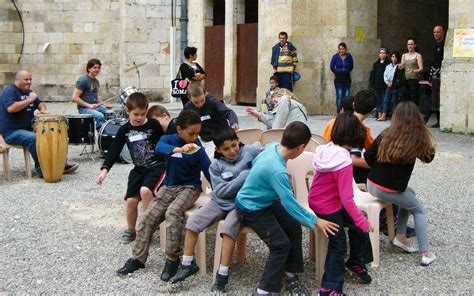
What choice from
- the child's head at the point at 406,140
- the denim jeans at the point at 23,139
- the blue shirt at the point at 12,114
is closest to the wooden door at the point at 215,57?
the blue shirt at the point at 12,114

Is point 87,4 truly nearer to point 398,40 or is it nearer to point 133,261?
point 398,40

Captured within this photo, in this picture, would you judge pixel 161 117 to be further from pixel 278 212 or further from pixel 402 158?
pixel 402 158

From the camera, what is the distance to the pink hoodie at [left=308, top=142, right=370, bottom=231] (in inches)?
167

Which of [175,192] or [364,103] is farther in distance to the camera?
[364,103]

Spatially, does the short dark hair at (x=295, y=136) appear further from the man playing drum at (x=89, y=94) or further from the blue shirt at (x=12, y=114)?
the man playing drum at (x=89, y=94)

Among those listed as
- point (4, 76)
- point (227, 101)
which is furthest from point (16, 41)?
point (227, 101)

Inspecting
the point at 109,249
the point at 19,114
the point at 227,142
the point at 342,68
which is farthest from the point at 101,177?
the point at 342,68

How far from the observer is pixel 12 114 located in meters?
8.46

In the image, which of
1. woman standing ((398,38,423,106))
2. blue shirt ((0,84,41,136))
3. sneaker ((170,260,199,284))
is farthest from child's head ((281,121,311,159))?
woman standing ((398,38,423,106))

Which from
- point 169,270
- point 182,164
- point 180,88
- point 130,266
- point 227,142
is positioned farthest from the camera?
point 180,88

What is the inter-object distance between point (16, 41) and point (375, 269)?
55.2ft

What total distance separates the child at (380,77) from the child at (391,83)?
19 cm

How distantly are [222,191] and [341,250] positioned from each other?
0.89 m

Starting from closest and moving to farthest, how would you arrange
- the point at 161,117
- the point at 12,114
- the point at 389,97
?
1. the point at 161,117
2. the point at 12,114
3. the point at 389,97
